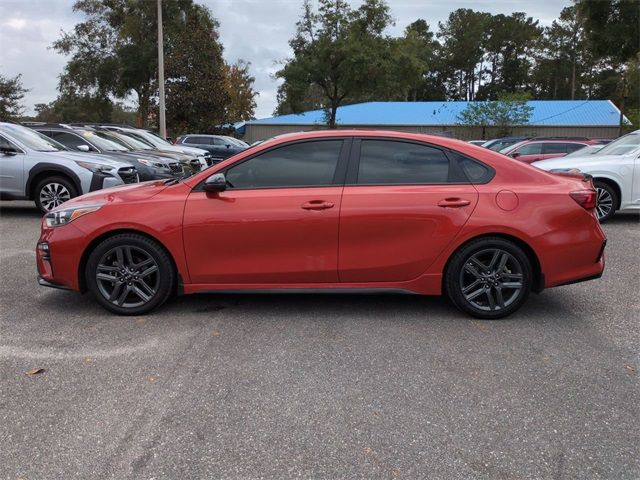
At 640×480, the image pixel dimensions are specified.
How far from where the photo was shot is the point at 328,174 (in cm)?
484

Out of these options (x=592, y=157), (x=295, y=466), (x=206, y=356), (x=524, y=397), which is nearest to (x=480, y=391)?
(x=524, y=397)

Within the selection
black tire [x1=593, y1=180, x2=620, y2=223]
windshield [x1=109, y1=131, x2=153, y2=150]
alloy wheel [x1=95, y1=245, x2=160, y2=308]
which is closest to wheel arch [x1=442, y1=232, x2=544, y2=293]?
A: alloy wheel [x1=95, y1=245, x2=160, y2=308]

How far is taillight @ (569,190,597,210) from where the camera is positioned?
4805 mm

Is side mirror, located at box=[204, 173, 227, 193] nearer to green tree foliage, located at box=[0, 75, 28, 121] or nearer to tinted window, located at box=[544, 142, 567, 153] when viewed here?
tinted window, located at box=[544, 142, 567, 153]

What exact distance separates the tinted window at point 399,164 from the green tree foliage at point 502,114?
4045 cm

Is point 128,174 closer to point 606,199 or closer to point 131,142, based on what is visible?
point 131,142

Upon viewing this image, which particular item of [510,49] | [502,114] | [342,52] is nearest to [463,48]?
[510,49]

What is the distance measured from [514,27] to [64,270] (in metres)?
90.9

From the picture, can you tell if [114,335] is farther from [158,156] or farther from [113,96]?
[113,96]

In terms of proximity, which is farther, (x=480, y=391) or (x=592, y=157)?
(x=592, y=157)

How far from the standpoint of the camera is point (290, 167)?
A: 4.88 meters

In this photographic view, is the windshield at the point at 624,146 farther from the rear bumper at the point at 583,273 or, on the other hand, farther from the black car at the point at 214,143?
the black car at the point at 214,143

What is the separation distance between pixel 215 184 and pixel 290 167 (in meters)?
0.65

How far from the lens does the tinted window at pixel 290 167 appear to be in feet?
15.9
